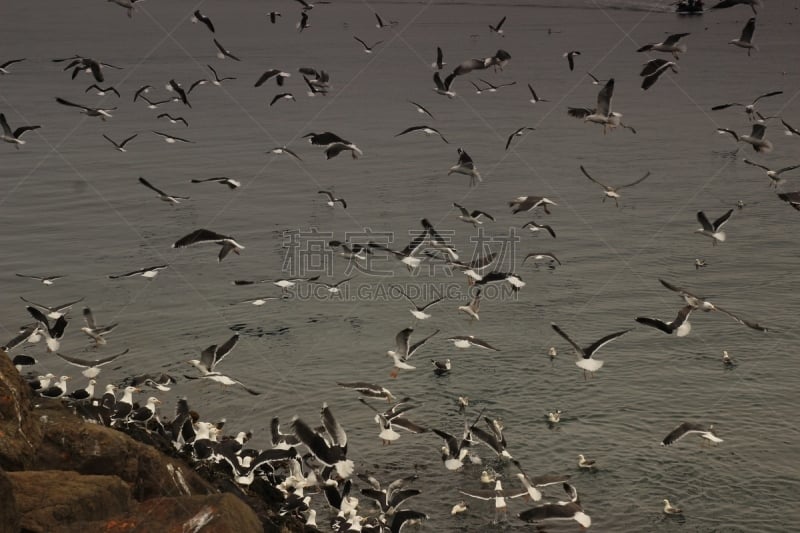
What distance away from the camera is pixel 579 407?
2280cm

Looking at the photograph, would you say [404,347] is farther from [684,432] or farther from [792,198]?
[792,198]

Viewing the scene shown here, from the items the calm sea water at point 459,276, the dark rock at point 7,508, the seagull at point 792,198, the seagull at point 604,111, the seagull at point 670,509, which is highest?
the dark rock at point 7,508

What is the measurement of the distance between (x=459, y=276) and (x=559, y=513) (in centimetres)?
1520

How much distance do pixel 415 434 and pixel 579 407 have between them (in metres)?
3.94

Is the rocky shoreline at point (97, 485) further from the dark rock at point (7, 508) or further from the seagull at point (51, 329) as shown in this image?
the seagull at point (51, 329)

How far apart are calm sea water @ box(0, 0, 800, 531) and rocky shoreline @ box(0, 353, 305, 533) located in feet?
13.5

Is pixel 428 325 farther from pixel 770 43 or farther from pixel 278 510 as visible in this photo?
pixel 770 43

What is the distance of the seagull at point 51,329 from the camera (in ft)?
75.9

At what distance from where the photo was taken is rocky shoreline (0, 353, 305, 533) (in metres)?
12.1

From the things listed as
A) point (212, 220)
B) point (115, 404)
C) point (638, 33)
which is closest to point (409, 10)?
point (638, 33)

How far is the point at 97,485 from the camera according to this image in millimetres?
12859

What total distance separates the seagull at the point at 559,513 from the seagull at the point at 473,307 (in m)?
8.57

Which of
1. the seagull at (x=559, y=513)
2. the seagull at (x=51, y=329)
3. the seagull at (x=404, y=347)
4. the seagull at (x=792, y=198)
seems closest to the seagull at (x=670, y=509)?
the seagull at (x=559, y=513)

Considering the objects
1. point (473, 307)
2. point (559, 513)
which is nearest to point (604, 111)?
point (473, 307)
